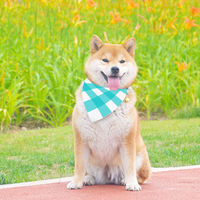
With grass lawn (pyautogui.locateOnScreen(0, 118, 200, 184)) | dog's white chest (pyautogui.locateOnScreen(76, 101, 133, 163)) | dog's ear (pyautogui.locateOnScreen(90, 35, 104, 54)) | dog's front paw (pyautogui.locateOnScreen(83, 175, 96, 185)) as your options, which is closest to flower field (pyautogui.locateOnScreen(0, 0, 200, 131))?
grass lawn (pyautogui.locateOnScreen(0, 118, 200, 184))

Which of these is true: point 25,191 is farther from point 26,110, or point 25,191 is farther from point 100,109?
point 26,110

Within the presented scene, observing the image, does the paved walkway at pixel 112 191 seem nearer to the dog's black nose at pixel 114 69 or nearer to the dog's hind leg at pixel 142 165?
the dog's hind leg at pixel 142 165

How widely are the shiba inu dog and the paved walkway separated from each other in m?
0.12

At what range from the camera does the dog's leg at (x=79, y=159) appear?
2.89 metres

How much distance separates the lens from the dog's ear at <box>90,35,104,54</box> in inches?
119

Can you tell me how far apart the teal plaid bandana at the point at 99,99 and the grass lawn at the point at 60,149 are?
1.43 metres

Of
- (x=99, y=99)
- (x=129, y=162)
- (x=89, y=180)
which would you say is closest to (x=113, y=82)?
(x=99, y=99)

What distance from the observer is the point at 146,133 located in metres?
5.81

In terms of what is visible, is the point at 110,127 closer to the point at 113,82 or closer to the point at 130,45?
the point at 113,82

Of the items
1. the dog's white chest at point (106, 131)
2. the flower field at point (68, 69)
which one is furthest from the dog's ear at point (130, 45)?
the flower field at point (68, 69)

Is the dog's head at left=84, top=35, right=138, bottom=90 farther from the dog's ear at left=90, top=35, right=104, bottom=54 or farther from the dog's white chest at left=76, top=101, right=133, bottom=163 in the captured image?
the dog's white chest at left=76, top=101, right=133, bottom=163

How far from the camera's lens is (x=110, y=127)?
2.84 m

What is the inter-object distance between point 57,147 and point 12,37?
150 inches

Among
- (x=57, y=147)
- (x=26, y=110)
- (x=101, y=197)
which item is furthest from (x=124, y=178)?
(x=26, y=110)
